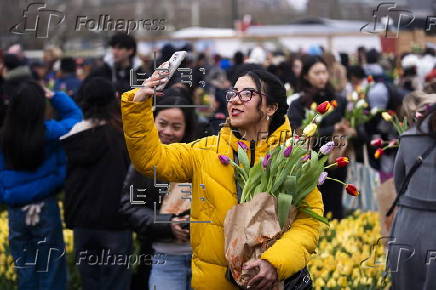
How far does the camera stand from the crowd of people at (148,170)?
4.17 meters

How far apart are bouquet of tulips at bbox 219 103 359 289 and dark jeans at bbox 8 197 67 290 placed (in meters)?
3.08

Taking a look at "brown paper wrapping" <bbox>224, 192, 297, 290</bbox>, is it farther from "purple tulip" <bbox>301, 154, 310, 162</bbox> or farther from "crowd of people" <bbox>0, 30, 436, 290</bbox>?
"purple tulip" <bbox>301, 154, 310, 162</bbox>

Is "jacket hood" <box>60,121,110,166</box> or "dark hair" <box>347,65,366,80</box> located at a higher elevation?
"dark hair" <box>347,65,366,80</box>

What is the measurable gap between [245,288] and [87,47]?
38628mm

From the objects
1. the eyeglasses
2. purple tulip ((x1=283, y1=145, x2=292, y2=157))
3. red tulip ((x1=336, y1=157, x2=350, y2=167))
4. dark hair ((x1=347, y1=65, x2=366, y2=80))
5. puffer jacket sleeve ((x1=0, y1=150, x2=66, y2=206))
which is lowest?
puffer jacket sleeve ((x1=0, y1=150, x2=66, y2=206))

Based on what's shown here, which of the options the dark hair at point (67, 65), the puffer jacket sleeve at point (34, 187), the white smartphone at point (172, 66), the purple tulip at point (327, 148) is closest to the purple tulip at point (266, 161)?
the purple tulip at point (327, 148)

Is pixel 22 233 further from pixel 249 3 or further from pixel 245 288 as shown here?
pixel 249 3

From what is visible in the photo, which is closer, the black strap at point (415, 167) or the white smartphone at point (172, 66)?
the white smartphone at point (172, 66)

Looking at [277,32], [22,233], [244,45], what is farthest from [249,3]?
[22,233]

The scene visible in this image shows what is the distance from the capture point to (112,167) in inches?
261

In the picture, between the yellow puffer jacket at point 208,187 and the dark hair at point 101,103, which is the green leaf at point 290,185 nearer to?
the yellow puffer jacket at point 208,187

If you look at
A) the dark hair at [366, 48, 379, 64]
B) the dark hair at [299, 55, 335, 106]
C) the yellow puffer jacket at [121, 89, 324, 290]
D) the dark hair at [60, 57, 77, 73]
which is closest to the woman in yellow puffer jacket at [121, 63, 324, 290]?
the yellow puffer jacket at [121, 89, 324, 290]

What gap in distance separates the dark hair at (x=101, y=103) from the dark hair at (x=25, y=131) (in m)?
0.38

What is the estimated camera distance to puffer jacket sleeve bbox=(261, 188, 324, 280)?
3885mm
